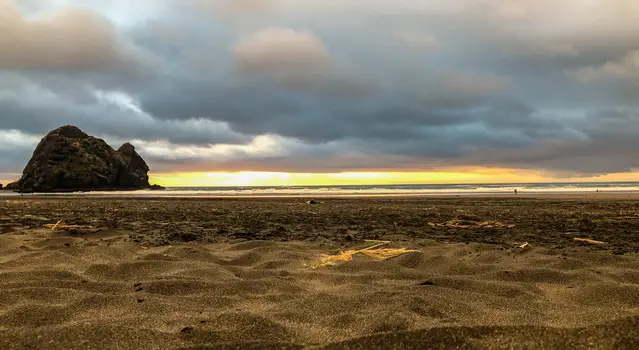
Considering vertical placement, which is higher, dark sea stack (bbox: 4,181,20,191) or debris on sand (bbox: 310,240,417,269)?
dark sea stack (bbox: 4,181,20,191)

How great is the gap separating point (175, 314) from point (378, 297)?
190cm

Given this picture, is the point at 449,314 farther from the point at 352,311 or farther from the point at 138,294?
the point at 138,294

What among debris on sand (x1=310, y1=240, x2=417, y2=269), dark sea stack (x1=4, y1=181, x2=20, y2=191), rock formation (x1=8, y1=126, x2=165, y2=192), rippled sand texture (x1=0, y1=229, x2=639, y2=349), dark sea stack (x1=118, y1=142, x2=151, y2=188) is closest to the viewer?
rippled sand texture (x1=0, y1=229, x2=639, y2=349)

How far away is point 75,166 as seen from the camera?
7738cm

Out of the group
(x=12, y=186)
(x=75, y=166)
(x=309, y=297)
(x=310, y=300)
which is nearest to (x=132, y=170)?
(x=75, y=166)

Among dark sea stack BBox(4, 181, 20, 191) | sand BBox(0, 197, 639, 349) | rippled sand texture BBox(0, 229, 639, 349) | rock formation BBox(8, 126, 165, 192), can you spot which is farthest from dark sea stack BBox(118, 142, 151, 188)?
rippled sand texture BBox(0, 229, 639, 349)

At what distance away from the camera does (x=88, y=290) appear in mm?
4133

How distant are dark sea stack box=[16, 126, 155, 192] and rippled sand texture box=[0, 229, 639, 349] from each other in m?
81.3

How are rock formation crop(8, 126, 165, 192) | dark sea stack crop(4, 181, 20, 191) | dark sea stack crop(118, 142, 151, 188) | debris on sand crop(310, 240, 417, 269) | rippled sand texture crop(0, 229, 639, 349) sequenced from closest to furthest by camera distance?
1. rippled sand texture crop(0, 229, 639, 349)
2. debris on sand crop(310, 240, 417, 269)
3. rock formation crop(8, 126, 165, 192)
4. dark sea stack crop(4, 181, 20, 191)
5. dark sea stack crop(118, 142, 151, 188)

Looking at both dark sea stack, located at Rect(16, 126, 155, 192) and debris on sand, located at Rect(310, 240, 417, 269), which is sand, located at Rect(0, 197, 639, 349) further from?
dark sea stack, located at Rect(16, 126, 155, 192)

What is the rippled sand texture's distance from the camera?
276cm

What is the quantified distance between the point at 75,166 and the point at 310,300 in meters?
88.1

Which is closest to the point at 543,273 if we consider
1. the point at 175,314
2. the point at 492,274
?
the point at 492,274

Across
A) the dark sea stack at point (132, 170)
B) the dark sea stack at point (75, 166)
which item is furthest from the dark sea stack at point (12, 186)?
the dark sea stack at point (132, 170)
